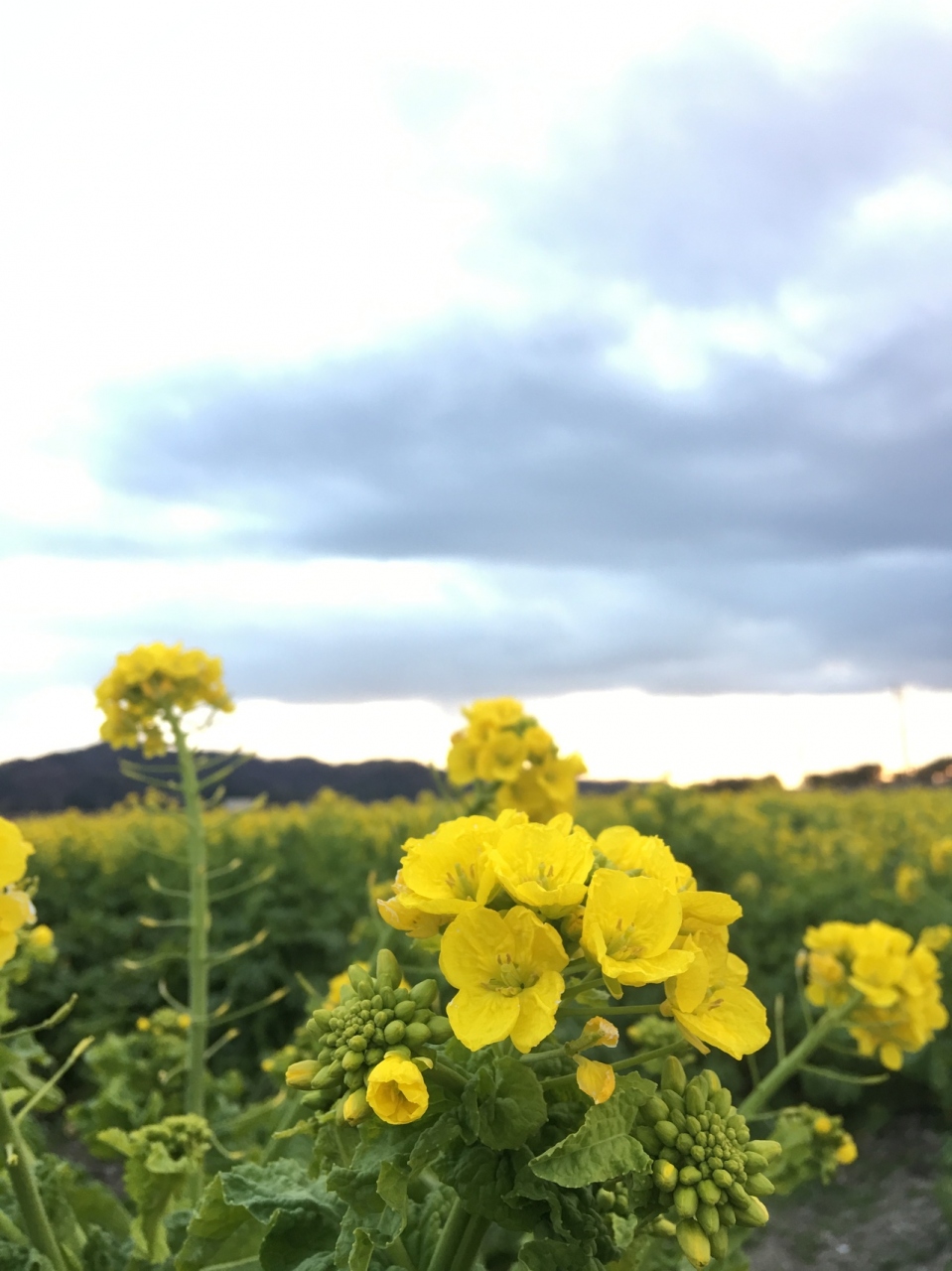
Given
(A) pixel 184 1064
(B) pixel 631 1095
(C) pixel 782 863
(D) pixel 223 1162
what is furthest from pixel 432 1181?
(C) pixel 782 863

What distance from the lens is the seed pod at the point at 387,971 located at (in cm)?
128

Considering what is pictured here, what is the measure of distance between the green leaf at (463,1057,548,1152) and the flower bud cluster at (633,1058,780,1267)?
163 mm

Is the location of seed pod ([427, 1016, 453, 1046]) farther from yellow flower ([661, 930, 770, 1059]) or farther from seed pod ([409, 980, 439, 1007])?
yellow flower ([661, 930, 770, 1059])

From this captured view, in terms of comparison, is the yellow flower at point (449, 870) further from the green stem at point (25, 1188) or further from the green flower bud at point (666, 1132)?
the green stem at point (25, 1188)

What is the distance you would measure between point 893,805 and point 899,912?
18.4 feet

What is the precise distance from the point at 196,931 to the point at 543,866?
224 cm

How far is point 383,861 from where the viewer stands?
699 cm

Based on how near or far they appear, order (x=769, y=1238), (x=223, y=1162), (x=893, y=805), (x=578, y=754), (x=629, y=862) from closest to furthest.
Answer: (x=629, y=862)
(x=223, y=1162)
(x=578, y=754)
(x=769, y=1238)
(x=893, y=805)

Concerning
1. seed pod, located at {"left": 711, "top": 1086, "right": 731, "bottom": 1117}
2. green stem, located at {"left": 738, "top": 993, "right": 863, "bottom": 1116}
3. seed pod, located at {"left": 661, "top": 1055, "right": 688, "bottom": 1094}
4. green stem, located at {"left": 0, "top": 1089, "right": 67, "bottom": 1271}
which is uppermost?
seed pod, located at {"left": 661, "top": 1055, "right": 688, "bottom": 1094}

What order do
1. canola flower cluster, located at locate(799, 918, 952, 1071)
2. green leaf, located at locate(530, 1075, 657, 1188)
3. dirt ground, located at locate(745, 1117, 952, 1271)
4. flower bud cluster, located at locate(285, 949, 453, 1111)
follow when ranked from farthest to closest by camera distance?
dirt ground, located at locate(745, 1117, 952, 1271) < canola flower cluster, located at locate(799, 918, 952, 1071) < flower bud cluster, located at locate(285, 949, 453, 1111) < green leaf, located at locate(530, 1075, 657, 1188)

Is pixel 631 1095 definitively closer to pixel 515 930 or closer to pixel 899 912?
pixel 515 930

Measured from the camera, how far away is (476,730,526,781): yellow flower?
3342 millimetres

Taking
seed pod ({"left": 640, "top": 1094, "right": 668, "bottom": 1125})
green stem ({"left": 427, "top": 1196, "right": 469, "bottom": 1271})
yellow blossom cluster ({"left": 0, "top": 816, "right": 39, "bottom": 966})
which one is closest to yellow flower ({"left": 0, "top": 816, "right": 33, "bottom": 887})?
yellow blossom cluster ({"left": 0, "top": 816, "right": 39, "bottom": 966})

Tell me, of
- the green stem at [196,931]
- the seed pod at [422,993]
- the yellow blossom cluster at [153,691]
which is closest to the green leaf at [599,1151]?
the seed pod at [422,993]
